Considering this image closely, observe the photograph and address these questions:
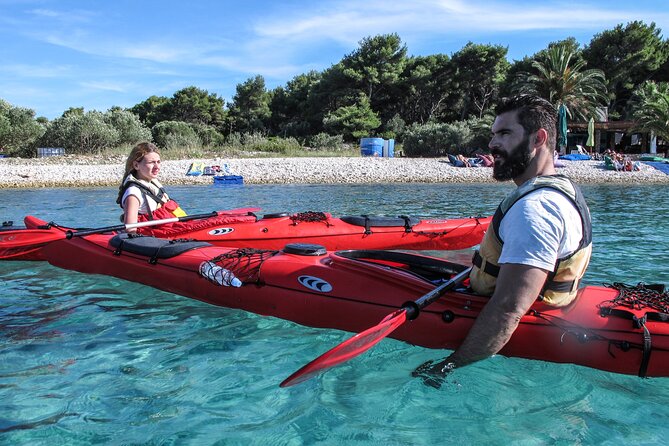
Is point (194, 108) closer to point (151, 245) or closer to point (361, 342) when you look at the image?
point (151, 245)

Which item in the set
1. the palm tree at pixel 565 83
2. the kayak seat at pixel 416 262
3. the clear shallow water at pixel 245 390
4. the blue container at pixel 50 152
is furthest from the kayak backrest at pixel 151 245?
the palm tree at pixel 565 83

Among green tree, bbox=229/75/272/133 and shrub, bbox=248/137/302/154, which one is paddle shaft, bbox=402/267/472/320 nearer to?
shrub, bbox=248/137/302/154

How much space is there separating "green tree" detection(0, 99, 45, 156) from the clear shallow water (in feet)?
97.7

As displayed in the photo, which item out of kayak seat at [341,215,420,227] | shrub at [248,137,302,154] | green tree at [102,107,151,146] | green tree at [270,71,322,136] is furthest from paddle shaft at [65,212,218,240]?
green tree at [270,71,322,136]

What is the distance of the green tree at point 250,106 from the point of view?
41.5 metres

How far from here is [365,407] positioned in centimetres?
290

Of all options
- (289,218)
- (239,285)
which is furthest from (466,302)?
(289,218)

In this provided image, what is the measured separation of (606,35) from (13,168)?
34300 mm

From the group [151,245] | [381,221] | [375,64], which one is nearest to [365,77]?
[375,64]

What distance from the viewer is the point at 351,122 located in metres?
33.6

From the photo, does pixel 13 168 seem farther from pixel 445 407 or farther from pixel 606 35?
pixel 606 35

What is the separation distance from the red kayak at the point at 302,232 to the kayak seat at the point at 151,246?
697 millimetres

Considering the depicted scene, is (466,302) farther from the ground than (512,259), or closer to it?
closer to it

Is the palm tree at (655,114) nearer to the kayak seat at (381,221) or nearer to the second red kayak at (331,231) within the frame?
the second red kayak at (331,231)
